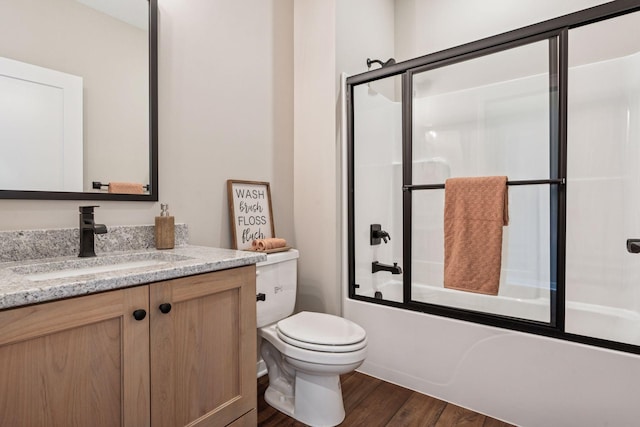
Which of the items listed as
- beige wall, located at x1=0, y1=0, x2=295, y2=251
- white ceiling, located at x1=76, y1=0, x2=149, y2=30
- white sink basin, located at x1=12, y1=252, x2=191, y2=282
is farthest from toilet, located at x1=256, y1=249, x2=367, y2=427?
white ceiling, located at x1=76, y1=0, x2=149, y2=30

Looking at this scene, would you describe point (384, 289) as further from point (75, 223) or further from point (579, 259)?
point (75, 223)

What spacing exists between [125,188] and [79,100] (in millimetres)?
383

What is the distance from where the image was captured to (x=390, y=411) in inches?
67.2

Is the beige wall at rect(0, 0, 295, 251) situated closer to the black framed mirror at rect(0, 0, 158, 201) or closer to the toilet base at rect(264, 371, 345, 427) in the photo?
the black framed mirror at rect(0, 0, 158, 201)

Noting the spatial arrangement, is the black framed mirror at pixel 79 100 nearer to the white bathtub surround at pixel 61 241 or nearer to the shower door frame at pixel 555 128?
the white bathtub surround at pixel 61 241

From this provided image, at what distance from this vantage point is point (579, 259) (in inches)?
83.5

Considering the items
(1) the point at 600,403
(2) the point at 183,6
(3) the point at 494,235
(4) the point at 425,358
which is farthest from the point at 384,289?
(2) the point at 183,6

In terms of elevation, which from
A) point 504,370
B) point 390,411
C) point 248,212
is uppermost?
point 248,212

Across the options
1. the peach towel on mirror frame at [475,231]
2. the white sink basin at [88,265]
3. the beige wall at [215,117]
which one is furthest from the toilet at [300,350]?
the peach towel on mirror frame at [475,231]

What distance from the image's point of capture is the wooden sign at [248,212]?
192cm

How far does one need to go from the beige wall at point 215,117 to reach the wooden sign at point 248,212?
0.15 ft

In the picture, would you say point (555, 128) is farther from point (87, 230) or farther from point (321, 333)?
point (87, 230)

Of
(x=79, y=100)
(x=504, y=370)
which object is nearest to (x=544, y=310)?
(x=504, y=370)

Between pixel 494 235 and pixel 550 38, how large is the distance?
0.92 m
